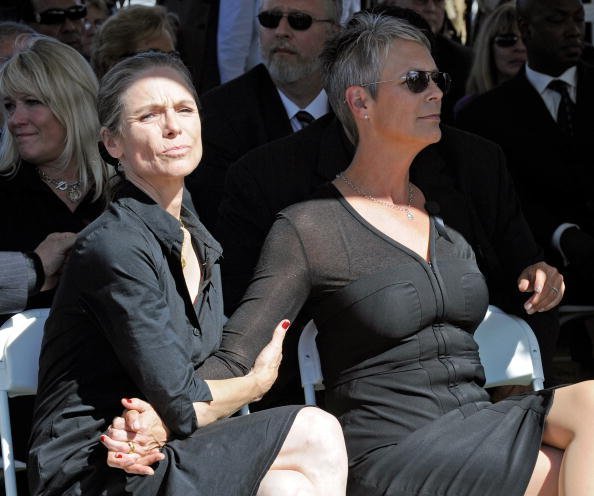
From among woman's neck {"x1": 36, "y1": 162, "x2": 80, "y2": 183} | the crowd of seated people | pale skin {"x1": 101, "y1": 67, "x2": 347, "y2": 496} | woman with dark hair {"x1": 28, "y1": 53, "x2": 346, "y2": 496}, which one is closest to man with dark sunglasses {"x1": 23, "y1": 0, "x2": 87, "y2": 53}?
the crowd of seated people

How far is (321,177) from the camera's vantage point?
4105mm

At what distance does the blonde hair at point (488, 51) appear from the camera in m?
6.83

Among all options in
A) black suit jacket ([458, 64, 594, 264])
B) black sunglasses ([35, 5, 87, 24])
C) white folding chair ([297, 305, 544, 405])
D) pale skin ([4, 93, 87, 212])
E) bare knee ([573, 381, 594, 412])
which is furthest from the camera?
black sunglasses ([35, 5, 87, 24])

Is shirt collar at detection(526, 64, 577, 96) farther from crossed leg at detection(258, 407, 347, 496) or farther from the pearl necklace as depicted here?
crossed leg at detection(258, 407, 347, 496)

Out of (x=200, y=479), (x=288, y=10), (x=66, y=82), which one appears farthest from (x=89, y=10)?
(x=200, y=479)

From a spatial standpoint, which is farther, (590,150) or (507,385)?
(590,150)

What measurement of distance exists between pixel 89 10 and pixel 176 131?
158 inches

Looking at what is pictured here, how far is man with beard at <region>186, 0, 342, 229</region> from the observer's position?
494 cm

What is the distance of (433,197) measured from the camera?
160 inches

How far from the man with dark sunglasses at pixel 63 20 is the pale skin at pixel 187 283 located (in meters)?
3.11

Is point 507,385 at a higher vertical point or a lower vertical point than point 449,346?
lower

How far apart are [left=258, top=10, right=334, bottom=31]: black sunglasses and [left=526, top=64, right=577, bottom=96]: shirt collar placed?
125 centimetres

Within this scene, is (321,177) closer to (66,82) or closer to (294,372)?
(294,372)

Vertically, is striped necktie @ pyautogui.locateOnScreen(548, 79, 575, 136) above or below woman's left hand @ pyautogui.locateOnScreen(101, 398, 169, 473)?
above
